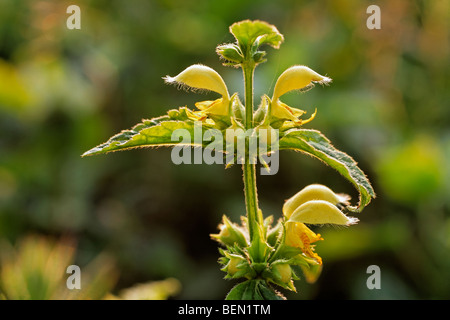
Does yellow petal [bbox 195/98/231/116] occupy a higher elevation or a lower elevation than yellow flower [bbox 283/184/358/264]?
higher

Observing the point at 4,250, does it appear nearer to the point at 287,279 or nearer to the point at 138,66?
the point at 138,66

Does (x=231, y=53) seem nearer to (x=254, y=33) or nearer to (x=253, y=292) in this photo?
(x=254, y=33)

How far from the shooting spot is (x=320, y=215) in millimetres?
920

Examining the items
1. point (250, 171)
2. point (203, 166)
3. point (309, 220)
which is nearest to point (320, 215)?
point (309, 220)

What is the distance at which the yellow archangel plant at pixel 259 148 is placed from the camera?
0.86 m

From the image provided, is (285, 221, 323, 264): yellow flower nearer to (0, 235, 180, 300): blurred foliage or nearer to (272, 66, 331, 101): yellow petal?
(272, 66, 331, 101): yellow petal

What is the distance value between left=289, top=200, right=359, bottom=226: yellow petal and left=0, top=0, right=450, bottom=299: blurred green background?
5.30ft

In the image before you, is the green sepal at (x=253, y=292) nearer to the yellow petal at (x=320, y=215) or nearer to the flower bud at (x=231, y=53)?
the yellow petal at (x=320, y=215)

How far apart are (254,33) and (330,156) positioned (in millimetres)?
233

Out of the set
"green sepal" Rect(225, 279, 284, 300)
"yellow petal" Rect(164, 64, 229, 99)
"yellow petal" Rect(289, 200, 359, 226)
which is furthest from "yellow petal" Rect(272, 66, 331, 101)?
"green sepal" Rect(225, 279, 284, 300)

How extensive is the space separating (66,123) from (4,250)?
920mm

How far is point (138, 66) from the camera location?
11.7ft

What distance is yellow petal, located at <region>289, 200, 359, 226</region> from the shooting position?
917 millimetres

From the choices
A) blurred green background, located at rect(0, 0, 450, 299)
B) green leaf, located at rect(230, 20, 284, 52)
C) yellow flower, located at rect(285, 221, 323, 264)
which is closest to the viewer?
green leaf, located at rect(230, 20, 284, 52)
